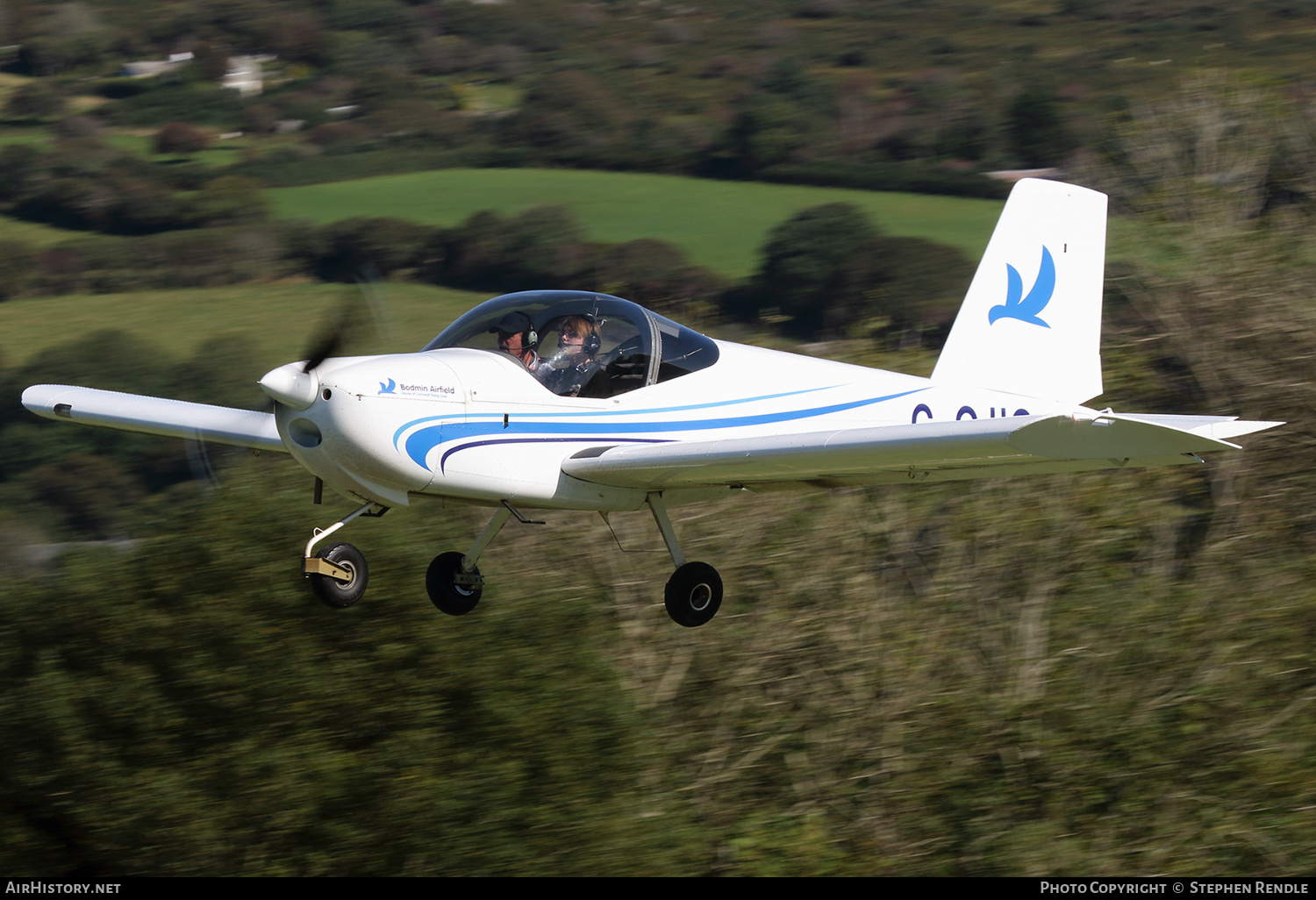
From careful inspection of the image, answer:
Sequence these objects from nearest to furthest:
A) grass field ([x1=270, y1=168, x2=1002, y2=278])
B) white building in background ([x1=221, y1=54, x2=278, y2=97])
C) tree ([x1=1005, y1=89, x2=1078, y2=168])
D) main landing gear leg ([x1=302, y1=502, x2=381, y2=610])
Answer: main landing gear leg ([x1=302, y1=502, x2=381, y2=610]) < grass field ([x1=270, y1=168, x2=1002, y2=278]) < tree ([x1=1005, y1=89, x2=1078, y2=168]) < white building in background ([x1=221, y1=54, x2=278, y2=97])

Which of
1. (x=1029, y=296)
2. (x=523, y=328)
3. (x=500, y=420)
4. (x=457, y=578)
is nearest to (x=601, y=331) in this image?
(x=523, y=328)

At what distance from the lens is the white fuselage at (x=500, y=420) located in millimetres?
7855

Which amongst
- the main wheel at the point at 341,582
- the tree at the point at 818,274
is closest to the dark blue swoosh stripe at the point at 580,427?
the main wheel at the point at 341,582

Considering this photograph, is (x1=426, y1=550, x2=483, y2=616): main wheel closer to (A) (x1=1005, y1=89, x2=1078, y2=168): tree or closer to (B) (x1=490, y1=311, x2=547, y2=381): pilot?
(B) (x1=490, y1=311, x2=547, y2=381): pilot

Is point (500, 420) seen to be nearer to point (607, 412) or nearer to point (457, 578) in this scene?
point (607, 412)

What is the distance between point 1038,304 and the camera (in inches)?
460

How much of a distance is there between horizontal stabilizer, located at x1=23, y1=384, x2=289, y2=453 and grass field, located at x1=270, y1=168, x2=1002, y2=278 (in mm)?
35149

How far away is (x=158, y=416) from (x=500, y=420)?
3.50m

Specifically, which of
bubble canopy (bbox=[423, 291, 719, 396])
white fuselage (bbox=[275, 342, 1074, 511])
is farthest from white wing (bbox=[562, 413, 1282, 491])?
bubble canopy (bbox=[423, 291, 719, 396])

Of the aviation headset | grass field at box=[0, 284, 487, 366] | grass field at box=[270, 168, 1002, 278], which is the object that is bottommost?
grass field at box=[0, 284, 487, 366]

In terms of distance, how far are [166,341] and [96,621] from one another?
25803mm

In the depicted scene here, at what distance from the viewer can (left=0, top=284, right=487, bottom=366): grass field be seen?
41.9 metres

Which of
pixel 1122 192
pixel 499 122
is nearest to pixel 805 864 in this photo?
pixel 1122 192
